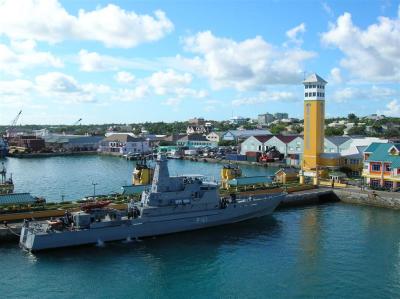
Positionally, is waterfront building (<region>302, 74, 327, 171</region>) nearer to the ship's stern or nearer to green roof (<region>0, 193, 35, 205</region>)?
green roof (<region>0, 193, 35, 205</region>)

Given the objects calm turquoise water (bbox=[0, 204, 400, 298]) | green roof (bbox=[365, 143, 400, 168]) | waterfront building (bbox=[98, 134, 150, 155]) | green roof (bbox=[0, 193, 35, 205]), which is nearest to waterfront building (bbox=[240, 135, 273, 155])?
waterfront building (bbox=[98, 134, 150, 155])

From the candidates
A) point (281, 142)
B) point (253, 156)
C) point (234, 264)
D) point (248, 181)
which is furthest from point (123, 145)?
point (234, 264)

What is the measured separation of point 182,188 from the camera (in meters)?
35.1

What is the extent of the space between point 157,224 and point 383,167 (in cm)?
2677

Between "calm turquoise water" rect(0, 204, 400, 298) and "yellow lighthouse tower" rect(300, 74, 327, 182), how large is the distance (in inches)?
993

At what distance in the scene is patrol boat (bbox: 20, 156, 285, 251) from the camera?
98.2 feet

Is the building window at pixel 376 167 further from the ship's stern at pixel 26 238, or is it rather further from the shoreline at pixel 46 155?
the shoreline at pixel 46 155

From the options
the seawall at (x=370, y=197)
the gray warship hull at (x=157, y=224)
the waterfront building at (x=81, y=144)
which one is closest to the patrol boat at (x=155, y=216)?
the gray warship hull at (x=157, y=224)

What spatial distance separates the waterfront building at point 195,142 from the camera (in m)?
112

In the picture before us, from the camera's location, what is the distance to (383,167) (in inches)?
1890

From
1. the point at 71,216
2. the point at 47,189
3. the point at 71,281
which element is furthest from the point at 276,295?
the point at 47,189

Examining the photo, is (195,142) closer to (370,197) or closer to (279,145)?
(279,145)

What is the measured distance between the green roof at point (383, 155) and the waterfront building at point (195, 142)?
62932 millimetres

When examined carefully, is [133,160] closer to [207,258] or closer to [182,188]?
[182,188]
